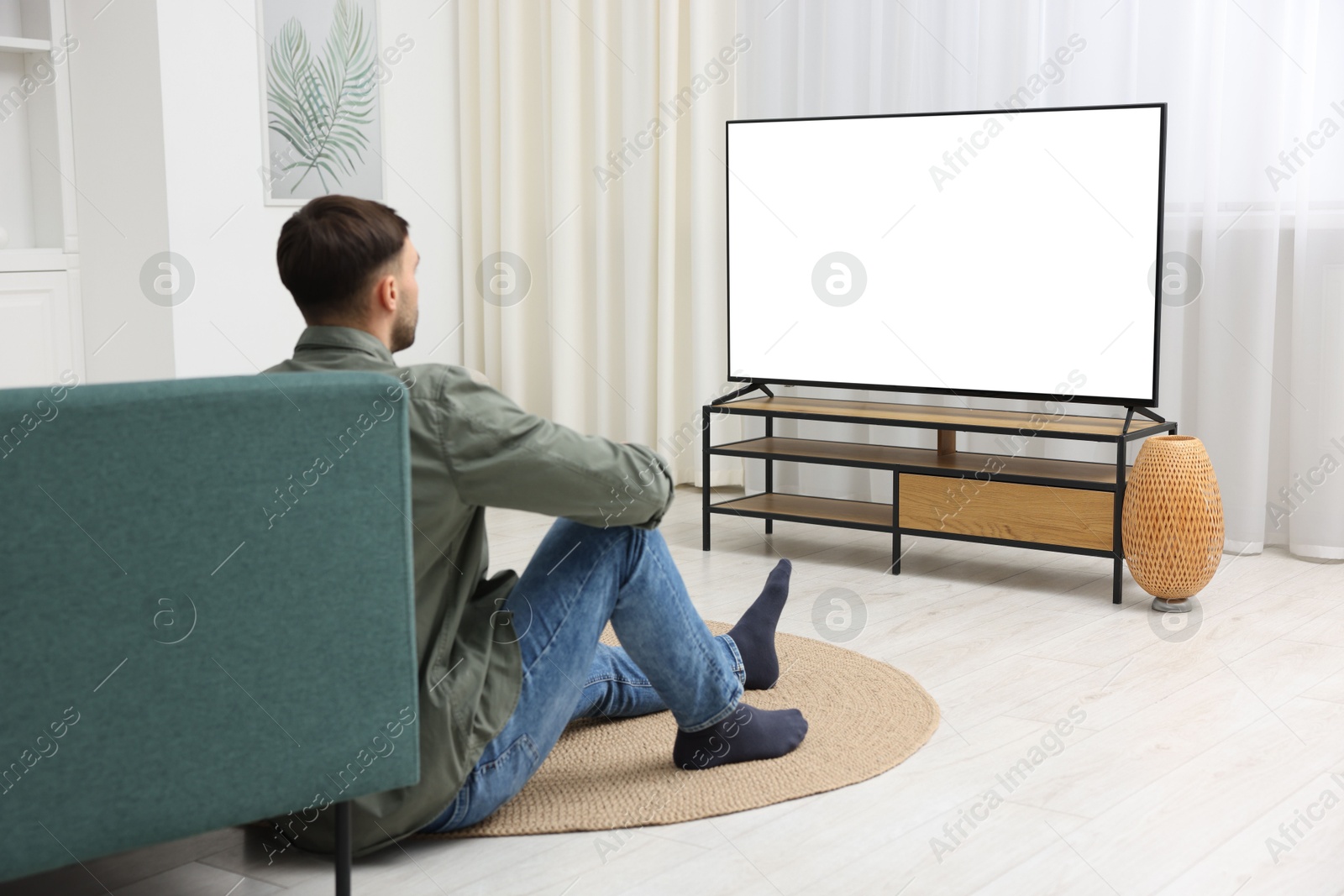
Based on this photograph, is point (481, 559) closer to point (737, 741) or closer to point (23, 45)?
point (737, 741)

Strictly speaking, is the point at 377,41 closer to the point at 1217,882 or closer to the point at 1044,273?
the point at 1044,273

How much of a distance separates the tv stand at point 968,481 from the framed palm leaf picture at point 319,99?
1752 mm

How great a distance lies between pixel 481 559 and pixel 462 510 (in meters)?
0.14

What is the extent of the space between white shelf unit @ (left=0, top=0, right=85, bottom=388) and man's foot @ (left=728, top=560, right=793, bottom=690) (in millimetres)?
2774

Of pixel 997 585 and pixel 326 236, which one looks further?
pixel 997 585

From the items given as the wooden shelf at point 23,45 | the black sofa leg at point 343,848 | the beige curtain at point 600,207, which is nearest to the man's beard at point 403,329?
the black sofa leg at point 343,848

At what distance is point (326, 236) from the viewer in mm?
1609

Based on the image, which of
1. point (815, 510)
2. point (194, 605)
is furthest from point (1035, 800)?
point (815, 510)

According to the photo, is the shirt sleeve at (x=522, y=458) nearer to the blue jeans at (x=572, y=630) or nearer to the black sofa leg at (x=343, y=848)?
the blue jeans at (x=572, y=630)

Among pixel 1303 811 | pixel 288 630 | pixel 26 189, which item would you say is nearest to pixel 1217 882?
pixel 1303 811

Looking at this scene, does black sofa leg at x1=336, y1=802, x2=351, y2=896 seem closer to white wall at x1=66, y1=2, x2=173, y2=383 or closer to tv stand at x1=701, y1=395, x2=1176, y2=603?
tv stand at x1=701, y1=395, x2=1176, y2=603

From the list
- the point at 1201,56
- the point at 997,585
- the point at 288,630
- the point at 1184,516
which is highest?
the point at 1201,56

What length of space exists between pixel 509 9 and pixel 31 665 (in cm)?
408

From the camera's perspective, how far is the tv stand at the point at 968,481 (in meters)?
3.19
